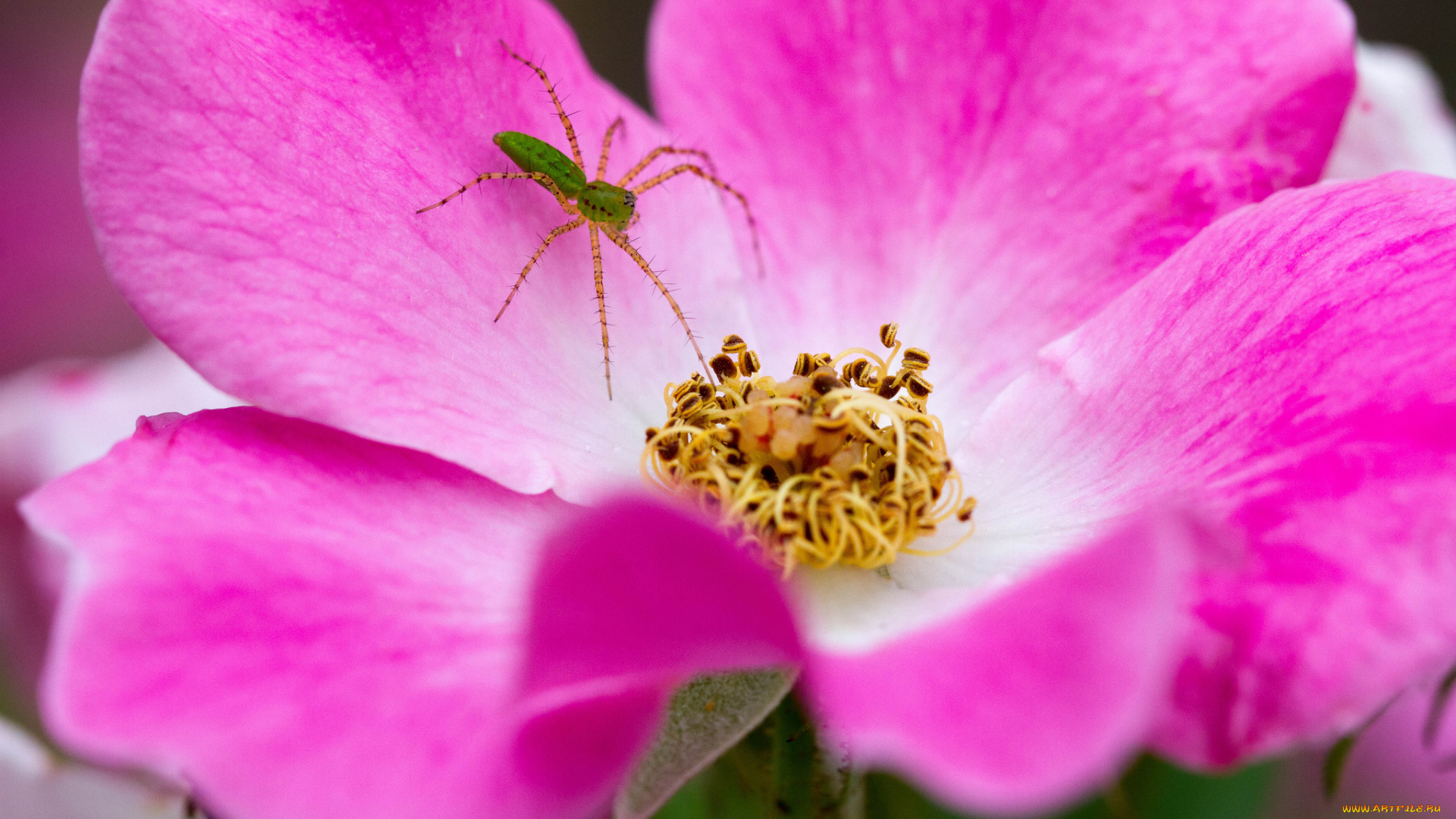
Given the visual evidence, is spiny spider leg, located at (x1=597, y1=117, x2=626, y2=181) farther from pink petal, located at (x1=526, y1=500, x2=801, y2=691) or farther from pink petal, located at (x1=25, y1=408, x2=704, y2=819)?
pink petal, located at (x1=526, y1=500, x2=801, y2=691)

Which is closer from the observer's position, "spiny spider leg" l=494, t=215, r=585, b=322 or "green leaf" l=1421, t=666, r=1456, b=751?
"green leaf" l=1421, t=666, r=1456, b=751

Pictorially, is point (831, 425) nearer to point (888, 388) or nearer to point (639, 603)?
point (888, 388)

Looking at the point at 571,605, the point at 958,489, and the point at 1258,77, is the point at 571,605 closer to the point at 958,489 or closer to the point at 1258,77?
the point at 958,489

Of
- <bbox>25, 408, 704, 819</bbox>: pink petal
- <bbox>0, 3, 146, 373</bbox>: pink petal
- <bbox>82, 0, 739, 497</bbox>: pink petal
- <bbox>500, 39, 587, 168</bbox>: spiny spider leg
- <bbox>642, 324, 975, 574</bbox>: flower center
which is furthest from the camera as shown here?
<bbox>0, 3, 146, 373</bbox>: pink petal

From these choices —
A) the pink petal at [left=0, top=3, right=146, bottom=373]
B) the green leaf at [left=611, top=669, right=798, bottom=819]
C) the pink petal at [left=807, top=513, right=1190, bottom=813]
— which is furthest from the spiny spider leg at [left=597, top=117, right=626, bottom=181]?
the pink petal at [left=0, top=3, right=146, bottom=373]

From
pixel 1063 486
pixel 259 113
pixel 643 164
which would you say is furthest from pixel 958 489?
pixel 259 113

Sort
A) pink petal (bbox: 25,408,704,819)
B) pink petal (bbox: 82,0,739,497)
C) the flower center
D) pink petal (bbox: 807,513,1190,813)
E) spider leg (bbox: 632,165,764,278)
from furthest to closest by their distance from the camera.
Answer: spider leg (bbox: 632,165,764,278) < the flower center < pink petal (bbox: 82,0,739,497) < pink petal (bbox: 25,408,704,819) < pink petal (bbox: 807,513,1190,813)

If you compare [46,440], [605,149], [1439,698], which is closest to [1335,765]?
[1439,698]

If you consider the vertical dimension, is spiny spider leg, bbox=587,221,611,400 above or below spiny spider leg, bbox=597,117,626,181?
below

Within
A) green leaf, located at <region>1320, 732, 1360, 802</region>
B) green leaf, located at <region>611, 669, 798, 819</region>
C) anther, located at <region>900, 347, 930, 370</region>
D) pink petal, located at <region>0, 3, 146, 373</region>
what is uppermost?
green leaf, located at <region>611, 669, 798, 819</region>
